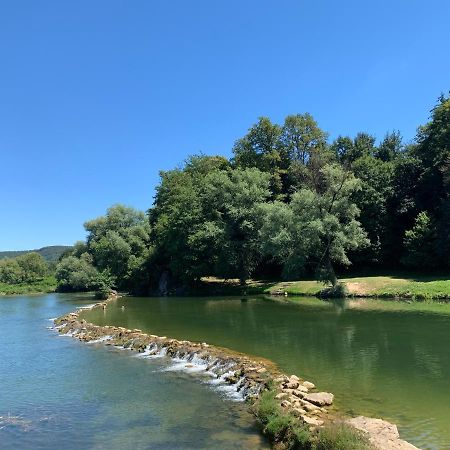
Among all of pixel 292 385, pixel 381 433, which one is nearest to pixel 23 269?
pixel 292 385

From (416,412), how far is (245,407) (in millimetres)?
5347

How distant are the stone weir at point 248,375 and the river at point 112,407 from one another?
3.61ft

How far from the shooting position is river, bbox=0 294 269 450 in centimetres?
1312

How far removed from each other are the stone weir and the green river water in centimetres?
75

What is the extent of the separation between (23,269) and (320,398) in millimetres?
139401

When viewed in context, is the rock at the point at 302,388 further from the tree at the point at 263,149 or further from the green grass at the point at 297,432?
the tree at the point at 263,149

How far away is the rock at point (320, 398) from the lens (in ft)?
48.1

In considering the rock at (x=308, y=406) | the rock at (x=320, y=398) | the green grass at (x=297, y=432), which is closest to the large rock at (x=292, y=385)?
the rock at (x=320, y=398)

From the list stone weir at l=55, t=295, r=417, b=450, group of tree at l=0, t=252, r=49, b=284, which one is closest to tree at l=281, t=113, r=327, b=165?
stone weir at l=55, t=295, r=417, b=450

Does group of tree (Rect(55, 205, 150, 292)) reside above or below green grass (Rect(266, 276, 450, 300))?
above

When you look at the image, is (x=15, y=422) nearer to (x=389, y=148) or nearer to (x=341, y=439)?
(x=341, y=439)

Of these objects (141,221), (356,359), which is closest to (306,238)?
(356,359)

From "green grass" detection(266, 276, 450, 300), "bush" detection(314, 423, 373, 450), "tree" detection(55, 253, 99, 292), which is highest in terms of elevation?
"tree" detection(55, 253, 99, 292)

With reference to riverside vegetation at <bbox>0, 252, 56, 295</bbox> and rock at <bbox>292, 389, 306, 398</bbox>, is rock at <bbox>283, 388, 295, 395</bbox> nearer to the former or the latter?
rock at <bbox>292, 389, 306, 398</bbox>
